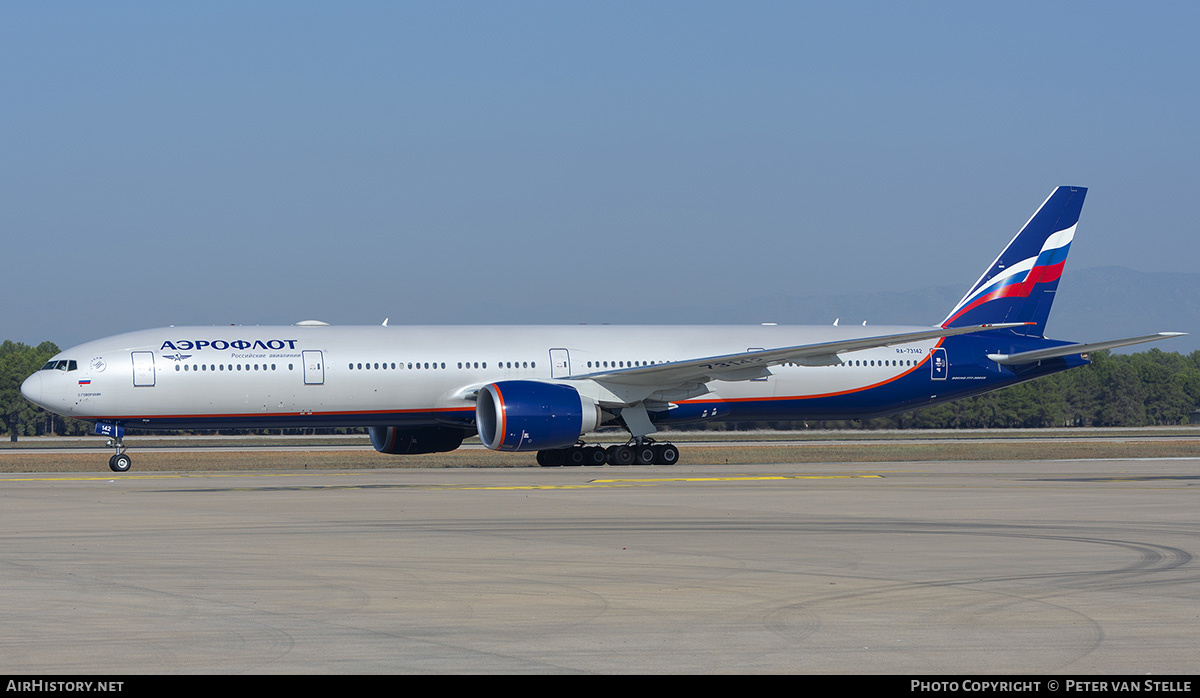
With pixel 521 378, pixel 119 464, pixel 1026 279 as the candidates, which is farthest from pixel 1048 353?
pixel 119 464

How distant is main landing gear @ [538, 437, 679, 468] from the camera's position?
31.5m

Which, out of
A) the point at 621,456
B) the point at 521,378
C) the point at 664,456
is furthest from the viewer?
the point at 521,378

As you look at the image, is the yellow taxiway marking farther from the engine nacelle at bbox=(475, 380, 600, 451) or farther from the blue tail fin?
the blue tail fin

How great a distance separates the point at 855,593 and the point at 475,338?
77.0ft

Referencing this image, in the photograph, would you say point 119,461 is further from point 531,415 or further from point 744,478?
point 744,478

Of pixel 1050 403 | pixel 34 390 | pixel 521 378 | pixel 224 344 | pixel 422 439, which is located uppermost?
pixel 224 344

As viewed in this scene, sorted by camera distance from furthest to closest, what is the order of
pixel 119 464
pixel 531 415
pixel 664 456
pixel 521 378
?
pixel 521 378 → pixel 664 456 → pixel 119 464 → pixel 531 415

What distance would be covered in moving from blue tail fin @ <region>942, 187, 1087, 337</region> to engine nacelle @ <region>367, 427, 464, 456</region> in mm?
15468

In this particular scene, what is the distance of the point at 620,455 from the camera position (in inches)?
1233

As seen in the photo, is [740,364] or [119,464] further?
[740,364]

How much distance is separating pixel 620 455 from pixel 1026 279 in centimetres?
1467

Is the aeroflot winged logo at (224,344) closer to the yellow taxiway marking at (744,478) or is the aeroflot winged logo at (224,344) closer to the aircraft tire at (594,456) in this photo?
the aircraft tire at (594,456)

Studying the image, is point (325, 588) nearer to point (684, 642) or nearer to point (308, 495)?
point (684, 642)

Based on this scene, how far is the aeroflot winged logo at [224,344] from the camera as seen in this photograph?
1217 inches
